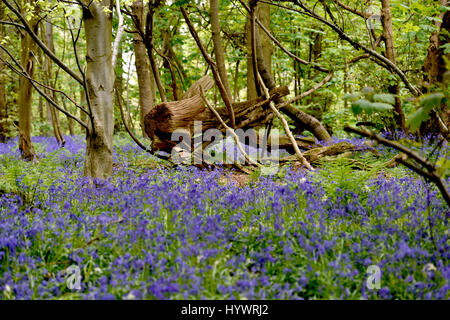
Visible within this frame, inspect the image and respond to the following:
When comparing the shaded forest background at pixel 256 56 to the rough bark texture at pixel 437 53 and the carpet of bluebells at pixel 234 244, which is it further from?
the carpet of bluebells at pixel 234 244

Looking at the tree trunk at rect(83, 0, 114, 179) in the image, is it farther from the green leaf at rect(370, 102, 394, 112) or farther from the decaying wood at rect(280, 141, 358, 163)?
the green leaf at rect(370, 102, 394, 112)

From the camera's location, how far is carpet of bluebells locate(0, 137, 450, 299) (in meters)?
2.46

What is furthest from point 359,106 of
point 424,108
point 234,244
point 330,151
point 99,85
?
point 330,151

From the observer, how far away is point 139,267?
2643mm

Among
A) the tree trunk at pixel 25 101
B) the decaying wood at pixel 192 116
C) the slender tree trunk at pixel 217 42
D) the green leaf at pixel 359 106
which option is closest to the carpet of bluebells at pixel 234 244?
the green leaf at pixel 359 106

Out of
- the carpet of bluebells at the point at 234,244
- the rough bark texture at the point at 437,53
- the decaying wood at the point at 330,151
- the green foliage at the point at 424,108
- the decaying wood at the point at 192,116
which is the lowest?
the carpet of bluebells at the point at 234,244

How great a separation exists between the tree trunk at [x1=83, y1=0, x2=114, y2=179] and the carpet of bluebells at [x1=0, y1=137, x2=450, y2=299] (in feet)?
2.78

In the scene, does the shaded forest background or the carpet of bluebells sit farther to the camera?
the shaded forest background

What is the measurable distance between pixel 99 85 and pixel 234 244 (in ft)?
10.4

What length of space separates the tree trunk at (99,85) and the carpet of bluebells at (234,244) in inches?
33.3

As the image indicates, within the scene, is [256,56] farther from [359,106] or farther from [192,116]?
[359,106]

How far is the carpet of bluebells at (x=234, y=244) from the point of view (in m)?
2.46

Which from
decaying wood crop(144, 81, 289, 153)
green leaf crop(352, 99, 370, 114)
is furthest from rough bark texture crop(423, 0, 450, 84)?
green leaf crop(352, 99, 370, 114)

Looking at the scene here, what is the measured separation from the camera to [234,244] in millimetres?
3178
